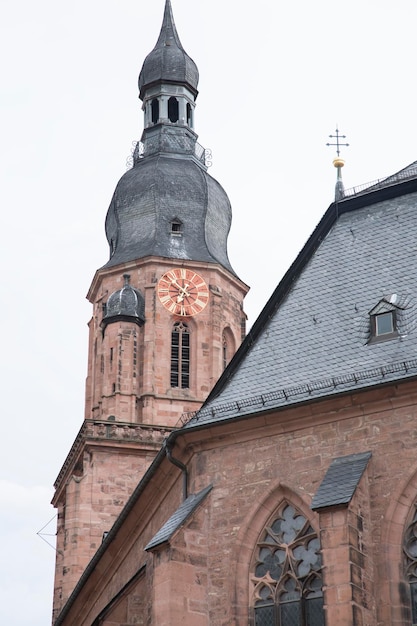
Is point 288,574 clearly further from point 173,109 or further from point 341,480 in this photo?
point 173,109

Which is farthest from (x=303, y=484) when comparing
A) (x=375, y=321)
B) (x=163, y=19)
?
(x=163, y=19)

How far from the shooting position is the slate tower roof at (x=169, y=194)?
42.8 metres

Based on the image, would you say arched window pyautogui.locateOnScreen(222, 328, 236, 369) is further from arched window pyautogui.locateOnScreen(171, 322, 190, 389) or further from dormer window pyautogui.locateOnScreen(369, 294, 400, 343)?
dormer window pyautogui.locateOnScreen(369, 294, 400, 343)

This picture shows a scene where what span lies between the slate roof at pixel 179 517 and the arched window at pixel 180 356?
20.1 metres

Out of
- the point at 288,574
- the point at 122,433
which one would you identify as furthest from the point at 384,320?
the point at 122,433

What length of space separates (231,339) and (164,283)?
8.53 feet

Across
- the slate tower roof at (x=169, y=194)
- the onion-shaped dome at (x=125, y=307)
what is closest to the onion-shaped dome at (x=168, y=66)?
the slate tower roof at (x=169, y=194)

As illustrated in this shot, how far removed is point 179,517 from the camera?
20141 mm

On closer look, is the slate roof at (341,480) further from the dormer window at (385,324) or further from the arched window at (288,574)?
the dormer window at (385,324)

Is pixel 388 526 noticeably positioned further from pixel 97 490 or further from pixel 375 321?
pixel 97 490

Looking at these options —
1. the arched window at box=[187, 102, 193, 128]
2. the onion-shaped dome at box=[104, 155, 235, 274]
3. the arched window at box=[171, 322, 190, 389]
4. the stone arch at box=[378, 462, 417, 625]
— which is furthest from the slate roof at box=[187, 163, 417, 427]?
the arched window at box=[187, 102, 193, 128]

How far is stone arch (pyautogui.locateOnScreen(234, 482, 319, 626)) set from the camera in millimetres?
19531

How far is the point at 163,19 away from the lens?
50.1 metres

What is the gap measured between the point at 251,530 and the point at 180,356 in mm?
21506
